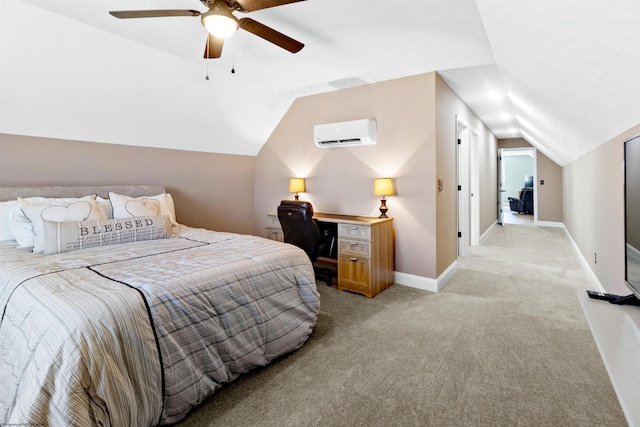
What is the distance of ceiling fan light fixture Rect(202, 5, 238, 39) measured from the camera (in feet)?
5.86

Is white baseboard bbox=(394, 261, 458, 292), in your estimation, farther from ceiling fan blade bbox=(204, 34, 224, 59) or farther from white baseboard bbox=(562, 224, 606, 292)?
ceiling fan blade bbox=(204, 34, 224, 59)

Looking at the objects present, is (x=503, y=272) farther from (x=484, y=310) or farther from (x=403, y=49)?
(x=403, y=49)

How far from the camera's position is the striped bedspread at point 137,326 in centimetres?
117

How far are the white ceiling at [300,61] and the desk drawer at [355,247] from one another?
5.87ft

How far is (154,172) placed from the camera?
3826 mm

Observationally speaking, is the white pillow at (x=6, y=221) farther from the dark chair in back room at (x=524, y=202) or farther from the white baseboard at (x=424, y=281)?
the dark chair in back room at (x=524, y=202)

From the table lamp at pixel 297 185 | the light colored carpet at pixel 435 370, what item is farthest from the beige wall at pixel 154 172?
the light colored carpet at pixel 435 370

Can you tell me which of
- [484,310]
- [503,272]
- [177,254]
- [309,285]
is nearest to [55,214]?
[177,254]

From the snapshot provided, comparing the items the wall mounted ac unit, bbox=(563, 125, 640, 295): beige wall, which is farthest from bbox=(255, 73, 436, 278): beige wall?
bbox=(563, 125, 640, 295): beige wall

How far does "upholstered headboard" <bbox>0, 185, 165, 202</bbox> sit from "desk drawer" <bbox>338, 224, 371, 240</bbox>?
2173 millimetres

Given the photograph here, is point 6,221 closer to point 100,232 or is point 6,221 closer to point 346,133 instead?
point 100,232

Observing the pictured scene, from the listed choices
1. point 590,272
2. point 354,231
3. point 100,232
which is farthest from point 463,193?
point 100,232

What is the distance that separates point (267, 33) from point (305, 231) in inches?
74.2

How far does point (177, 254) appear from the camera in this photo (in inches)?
86.3
